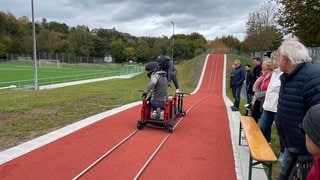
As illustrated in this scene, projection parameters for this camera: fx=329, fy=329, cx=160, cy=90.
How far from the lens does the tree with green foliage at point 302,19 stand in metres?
22.4

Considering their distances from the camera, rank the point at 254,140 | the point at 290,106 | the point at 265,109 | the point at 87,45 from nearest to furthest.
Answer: the point at 290,106, the point at 254,140, the point at 265,109, the point at 87,45

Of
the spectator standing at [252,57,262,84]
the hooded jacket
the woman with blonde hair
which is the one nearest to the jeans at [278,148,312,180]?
the woman with blonde hair

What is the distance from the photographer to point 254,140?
5.31 m

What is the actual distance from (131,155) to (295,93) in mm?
3693

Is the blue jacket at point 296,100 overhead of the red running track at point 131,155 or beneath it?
overhead

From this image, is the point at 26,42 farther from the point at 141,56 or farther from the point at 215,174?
the point at 215,174

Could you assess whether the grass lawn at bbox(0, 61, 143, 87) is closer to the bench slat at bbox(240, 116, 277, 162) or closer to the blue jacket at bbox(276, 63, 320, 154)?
the bench slat at bbox(240, 116, 277, 162)

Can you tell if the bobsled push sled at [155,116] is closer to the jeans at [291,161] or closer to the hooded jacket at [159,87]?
the hooded jacket at [159,87]

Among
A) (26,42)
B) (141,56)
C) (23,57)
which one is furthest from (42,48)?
(141,56)

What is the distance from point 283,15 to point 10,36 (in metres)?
103

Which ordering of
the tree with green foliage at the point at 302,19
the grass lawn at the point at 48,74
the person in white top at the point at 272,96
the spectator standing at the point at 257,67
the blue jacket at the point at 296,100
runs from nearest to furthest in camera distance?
the blue jacket at the point at 296,100 < the person in white top at the point at 272,96 < the spectator standing at the point at 257,67 < the tree with green foliage at the point at 302,19 < the grass lawn at the point at 48,74

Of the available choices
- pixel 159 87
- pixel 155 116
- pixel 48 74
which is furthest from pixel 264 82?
pixel 48 74

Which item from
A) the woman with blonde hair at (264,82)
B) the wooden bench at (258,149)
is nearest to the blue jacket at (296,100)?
the wooden bench at (258,149)

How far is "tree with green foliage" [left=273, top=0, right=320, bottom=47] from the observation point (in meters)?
22.4
